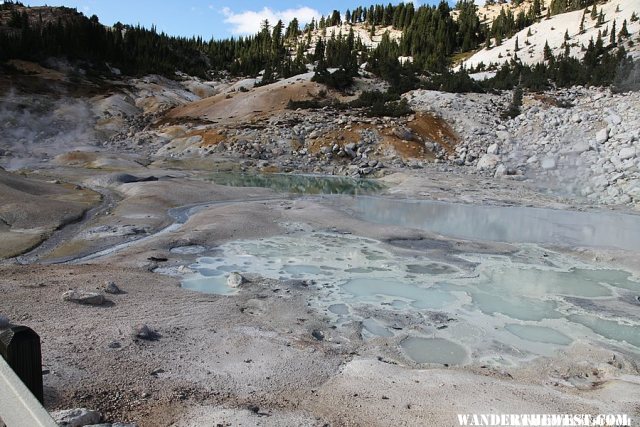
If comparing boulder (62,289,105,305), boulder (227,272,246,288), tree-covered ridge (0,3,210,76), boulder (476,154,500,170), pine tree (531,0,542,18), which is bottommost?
boulder (227,272,246,288)

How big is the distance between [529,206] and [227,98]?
35.2m

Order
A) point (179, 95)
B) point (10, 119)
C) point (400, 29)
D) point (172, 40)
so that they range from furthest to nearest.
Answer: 1. point (400, 29)
2. point (172, 40)
3. point (179, 95)
4. point (10, 119)

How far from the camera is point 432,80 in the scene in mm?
47188

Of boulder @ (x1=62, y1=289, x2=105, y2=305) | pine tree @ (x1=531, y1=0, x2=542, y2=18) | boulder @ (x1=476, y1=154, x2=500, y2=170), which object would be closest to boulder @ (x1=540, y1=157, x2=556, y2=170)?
boulder @ (x1=476, y1=154, x2=500, y2=170)

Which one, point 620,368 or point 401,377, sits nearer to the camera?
point 401,377

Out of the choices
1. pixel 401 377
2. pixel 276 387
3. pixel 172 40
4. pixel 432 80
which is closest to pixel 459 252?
pixel 401 377

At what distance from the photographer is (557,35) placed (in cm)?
6512

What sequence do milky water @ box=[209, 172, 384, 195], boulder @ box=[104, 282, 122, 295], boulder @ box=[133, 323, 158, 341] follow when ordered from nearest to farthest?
1. boulder @ box=[133, 323, 158, 341]
2. boulder @ box=[104, 282, 122, 295]
3. milky water @ box=[209, 172, 384, 195]

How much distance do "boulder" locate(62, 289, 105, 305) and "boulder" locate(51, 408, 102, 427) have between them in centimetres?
363

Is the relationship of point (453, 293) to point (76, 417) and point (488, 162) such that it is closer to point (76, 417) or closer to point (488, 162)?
point (76, 417)

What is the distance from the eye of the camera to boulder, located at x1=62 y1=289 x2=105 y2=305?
8.09 meters

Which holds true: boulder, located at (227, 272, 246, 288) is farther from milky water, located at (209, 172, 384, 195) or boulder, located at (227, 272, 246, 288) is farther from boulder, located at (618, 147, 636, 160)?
boulder, located at (618, 147, 636, 160)

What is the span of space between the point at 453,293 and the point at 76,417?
7.70m

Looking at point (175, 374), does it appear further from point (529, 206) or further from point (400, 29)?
point (400, 29)
